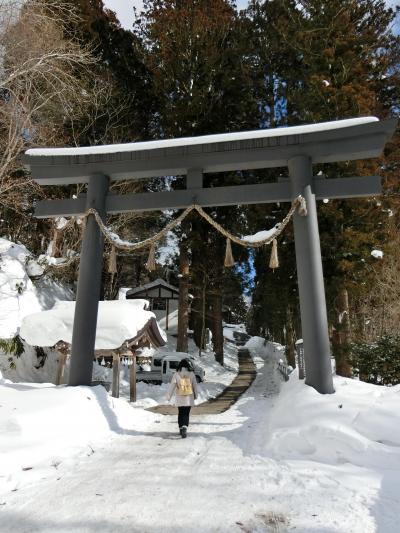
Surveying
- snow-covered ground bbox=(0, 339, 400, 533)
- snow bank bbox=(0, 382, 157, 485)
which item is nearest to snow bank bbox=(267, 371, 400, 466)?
snow-covered ground bbox=(0, 339, 400, 533)

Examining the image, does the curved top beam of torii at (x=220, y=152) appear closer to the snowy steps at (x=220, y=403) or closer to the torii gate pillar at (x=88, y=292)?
the torii gate pillar at (x=88, y=292)

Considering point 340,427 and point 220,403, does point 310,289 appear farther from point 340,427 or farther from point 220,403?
point 220,403

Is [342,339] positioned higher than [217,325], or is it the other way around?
[217,325]

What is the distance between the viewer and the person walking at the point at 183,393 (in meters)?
7.13

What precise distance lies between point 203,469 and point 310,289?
375cm

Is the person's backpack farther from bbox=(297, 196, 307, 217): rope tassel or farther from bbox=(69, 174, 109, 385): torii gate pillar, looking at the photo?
bbox=(297, 196, 307, 217): rope tassel

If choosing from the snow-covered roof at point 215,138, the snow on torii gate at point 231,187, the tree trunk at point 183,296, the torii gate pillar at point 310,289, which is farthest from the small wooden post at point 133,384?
the tree trunk at point 183,296

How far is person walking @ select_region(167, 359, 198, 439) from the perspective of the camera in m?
7.13

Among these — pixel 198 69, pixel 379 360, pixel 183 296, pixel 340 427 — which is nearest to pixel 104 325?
pixel 340 427

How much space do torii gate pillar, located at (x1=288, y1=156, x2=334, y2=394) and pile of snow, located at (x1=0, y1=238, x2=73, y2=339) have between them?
41.4 ft

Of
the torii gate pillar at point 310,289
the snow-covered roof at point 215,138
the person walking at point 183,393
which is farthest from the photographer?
the snow-covered roof at point 215,138

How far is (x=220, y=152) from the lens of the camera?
7926 millimetres

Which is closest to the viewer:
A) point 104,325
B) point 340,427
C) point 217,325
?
point 340,427

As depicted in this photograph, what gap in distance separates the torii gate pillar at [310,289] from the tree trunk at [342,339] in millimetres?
4820
